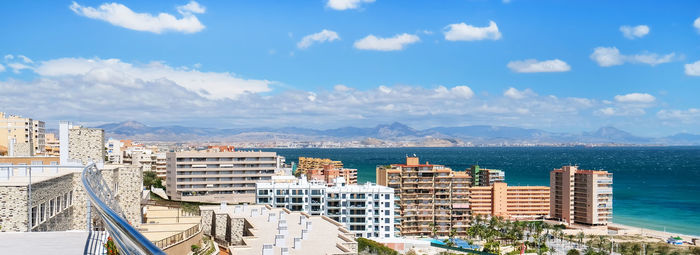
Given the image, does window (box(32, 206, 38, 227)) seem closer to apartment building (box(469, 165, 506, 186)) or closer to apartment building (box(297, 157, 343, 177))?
apartment building (box(469, 165, 506, 186))

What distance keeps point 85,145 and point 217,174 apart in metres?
41.8

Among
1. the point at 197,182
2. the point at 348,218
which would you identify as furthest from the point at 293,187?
the point at 197,182

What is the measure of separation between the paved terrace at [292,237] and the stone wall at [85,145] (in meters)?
6.47

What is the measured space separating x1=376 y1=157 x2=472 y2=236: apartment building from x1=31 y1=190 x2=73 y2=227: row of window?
4199cm

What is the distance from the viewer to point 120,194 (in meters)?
20.7

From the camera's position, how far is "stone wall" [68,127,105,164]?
21125 mm

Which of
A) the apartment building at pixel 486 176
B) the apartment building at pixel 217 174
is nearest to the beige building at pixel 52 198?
the apartment building at pixel 217 174

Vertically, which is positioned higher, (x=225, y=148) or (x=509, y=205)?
(x=225, y=148)

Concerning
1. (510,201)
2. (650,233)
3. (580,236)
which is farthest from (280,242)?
(510,201)

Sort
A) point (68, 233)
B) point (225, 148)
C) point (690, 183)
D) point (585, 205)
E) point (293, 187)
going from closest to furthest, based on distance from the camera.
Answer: point (68, 233) → point (293, 187) → point (585, 205) → point (225, 148) → point (690, 183)

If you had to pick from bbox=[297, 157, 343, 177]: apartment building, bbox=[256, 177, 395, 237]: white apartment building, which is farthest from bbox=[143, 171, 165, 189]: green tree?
bbox=[256, 177, 395, 237]: white apartment building

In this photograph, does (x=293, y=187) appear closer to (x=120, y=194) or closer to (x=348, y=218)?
(x=348, y=218)

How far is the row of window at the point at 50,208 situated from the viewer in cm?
1343

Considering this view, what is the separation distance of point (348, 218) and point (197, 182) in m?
23.9
